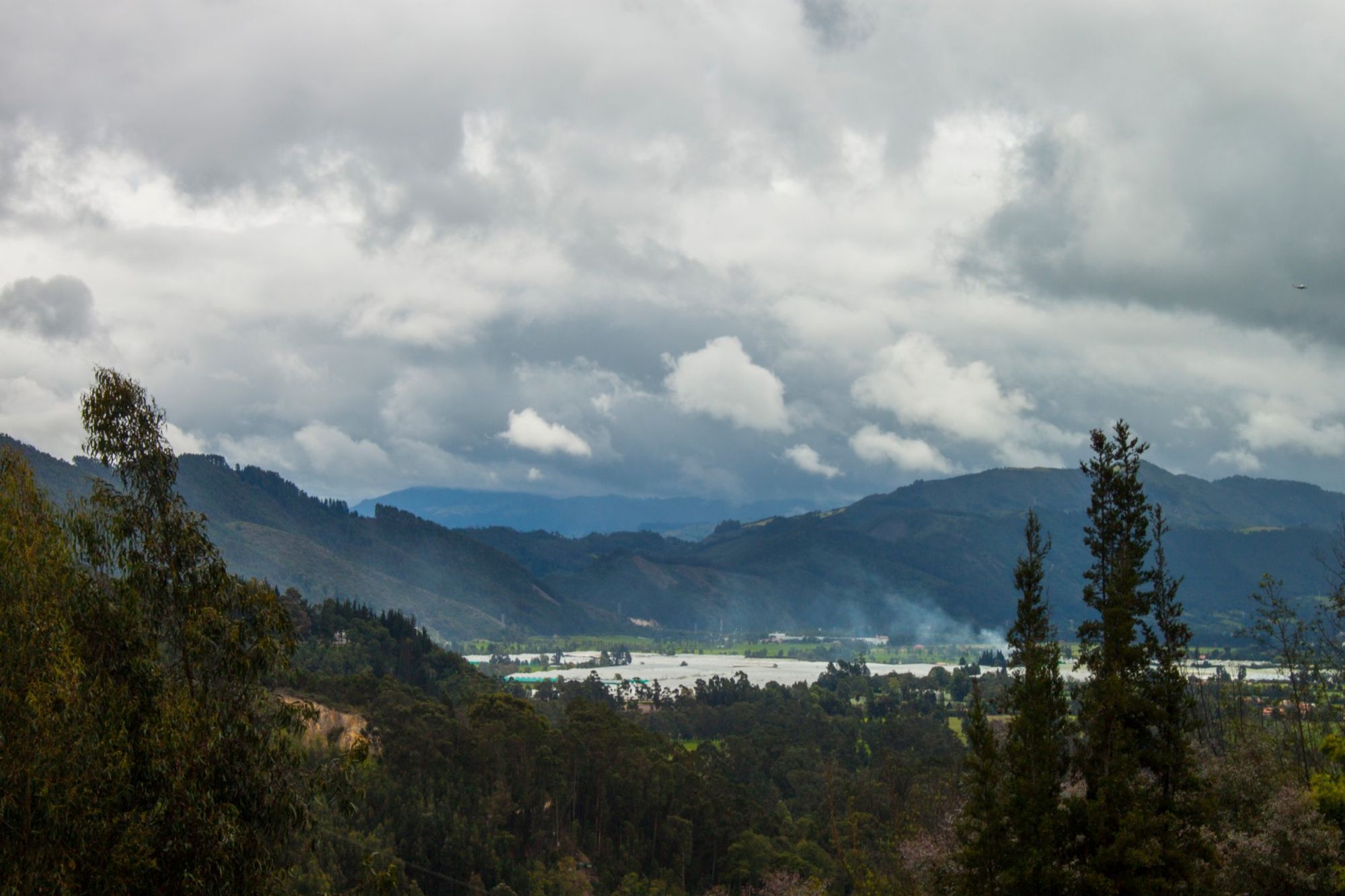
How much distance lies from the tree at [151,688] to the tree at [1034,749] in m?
22.3

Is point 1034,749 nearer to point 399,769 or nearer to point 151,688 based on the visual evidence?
point 151,688

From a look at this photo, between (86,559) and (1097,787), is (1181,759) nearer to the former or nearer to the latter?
(1097,787)

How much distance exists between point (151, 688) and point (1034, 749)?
27069 millimetres

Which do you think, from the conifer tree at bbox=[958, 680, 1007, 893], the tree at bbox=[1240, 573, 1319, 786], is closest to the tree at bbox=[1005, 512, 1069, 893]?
→ the conifer tree at bbox=[958, 680, 1007, 893]

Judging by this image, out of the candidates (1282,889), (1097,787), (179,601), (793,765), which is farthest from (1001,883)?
(793,765)

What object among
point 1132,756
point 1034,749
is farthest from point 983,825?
point 1132,756

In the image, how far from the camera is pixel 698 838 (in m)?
86.9

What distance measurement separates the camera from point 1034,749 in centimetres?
3531

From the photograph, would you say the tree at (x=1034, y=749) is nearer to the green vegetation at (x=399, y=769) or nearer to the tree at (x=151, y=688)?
the green vegetation at (x=399, y=769)

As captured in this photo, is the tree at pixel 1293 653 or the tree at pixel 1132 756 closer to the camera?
the tree at pixel 1132 756

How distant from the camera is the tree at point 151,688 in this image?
Result: 19.2 metres

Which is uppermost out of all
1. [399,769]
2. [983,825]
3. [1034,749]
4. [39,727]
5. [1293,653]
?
[1293,653]

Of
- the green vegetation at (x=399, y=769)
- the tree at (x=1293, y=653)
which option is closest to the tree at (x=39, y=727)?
the green vegetation at (x=399, y=769)

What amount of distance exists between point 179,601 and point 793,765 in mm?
112920
